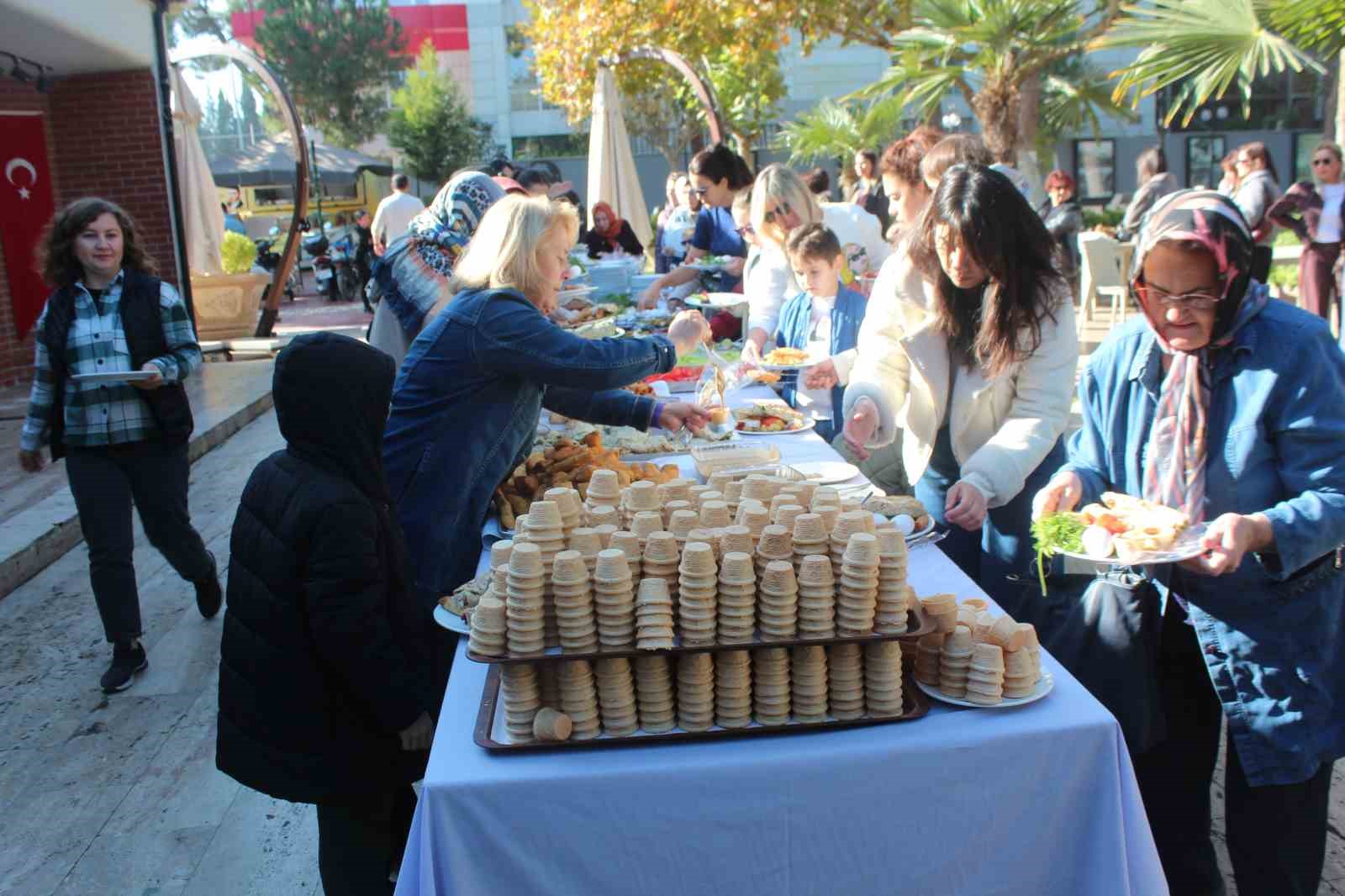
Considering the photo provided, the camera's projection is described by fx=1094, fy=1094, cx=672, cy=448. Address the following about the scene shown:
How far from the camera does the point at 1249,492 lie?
217cm

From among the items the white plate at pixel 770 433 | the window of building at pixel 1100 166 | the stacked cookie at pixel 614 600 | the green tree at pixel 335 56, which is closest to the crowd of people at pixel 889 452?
the white plate at pixel 770 433

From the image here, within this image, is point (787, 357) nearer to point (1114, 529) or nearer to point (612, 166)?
point (1114, 529)

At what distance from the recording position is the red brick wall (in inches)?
416

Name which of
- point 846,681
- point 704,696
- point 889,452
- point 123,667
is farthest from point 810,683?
point 123,667

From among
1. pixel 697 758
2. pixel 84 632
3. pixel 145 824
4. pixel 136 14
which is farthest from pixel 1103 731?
pixel 136 14

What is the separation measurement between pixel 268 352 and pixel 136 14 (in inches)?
149

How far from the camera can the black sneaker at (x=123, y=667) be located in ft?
14.4

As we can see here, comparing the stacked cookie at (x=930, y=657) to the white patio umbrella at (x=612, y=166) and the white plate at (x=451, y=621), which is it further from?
the white patio umbrella at (x=612, y=166)

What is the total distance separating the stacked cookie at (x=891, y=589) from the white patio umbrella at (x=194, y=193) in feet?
39.3

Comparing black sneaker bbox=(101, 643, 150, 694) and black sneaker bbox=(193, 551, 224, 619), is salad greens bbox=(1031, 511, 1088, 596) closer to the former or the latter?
black sneaker bbox=(101, 643, 150, 694)

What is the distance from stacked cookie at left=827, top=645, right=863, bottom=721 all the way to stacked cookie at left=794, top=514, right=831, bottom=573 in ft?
0.52

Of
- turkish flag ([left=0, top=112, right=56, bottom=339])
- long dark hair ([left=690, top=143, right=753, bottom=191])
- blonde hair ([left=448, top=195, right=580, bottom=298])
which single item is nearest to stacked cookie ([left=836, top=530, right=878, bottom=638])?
blonde hair ([left=448, top=195, right=580, bottom=298])

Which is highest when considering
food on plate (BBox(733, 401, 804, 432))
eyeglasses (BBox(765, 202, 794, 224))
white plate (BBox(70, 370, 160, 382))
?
eyeglasses (BBox(765, 202, 794, 224))

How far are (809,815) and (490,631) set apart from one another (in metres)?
0.60
